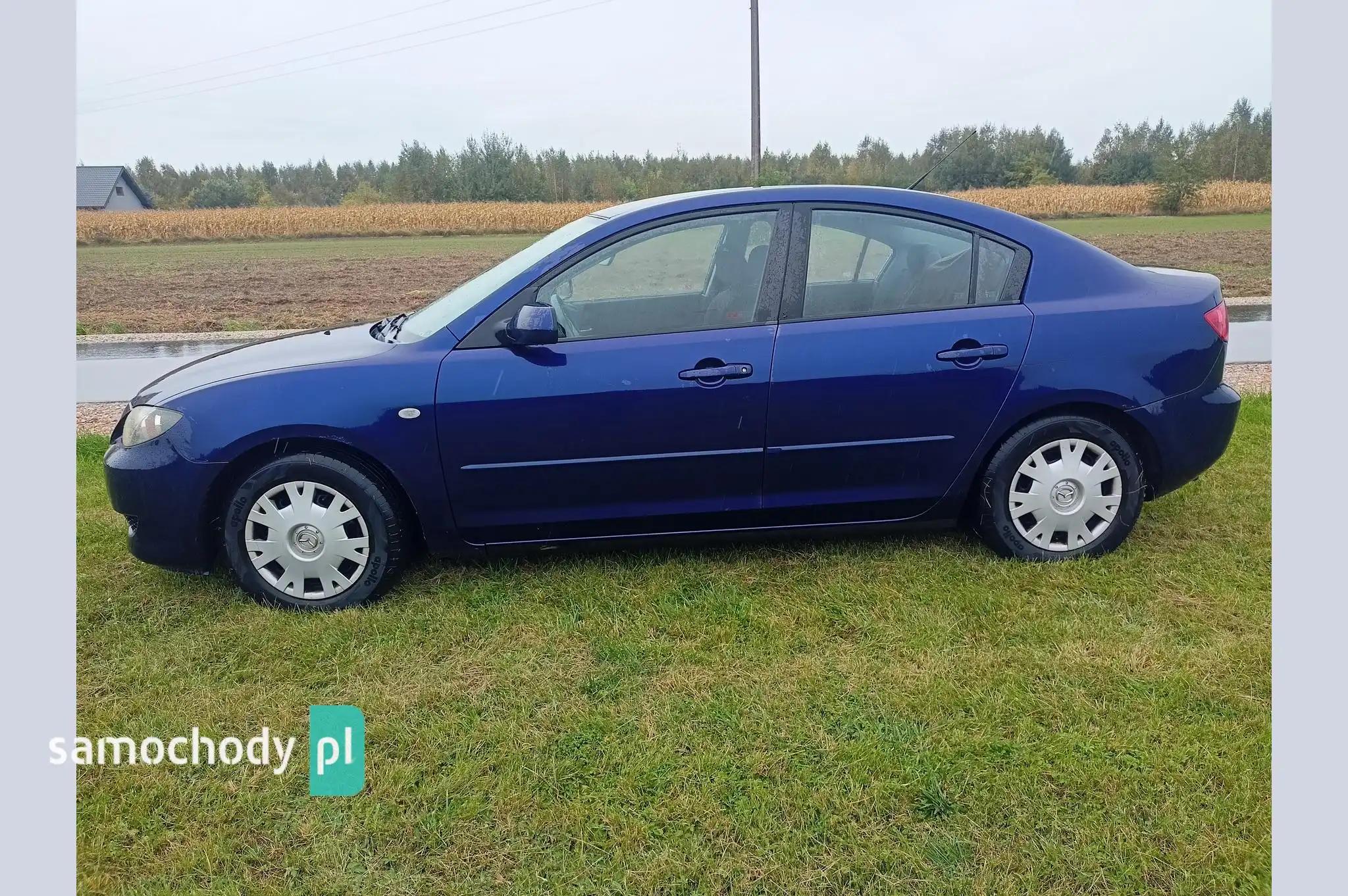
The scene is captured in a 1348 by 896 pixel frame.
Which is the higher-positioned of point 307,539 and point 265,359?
point 265,359

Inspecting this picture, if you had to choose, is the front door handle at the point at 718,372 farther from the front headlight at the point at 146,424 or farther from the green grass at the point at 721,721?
the front headlight at the point at 146,424

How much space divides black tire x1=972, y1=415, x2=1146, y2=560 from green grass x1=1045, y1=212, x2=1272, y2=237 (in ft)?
69.6

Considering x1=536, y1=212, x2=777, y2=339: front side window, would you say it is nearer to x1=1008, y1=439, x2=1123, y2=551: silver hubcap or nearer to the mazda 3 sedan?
the mazda 3 sedan

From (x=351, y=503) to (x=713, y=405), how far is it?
149 centimetres

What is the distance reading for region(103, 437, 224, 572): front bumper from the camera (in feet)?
12.3

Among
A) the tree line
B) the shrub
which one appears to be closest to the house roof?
the tree line

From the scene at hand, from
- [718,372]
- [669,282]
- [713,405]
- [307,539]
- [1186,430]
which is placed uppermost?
[669,282]

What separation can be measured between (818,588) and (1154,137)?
133 feet

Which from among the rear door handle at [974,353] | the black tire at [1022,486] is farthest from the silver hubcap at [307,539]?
the black tire at [1022,486]

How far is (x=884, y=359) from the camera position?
12.7 ft

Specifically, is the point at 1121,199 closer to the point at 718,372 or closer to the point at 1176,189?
the point at 1176,189

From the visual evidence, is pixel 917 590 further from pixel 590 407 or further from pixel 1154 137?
pixel 1154 137

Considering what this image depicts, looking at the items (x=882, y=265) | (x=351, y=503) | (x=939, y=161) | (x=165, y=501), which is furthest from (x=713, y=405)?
(x=165, y=501)

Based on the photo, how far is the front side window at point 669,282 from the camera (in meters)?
3.90
